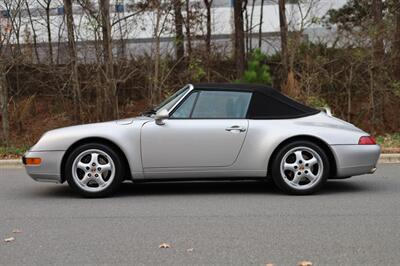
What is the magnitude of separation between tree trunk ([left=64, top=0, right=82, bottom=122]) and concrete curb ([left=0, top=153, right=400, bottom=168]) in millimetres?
5146

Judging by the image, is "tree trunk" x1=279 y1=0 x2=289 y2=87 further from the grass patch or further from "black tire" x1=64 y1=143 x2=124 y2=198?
"black tire" x1=64 y1=143 x2=124 y2=198

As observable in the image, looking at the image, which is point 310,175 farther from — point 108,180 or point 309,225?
point 108,180

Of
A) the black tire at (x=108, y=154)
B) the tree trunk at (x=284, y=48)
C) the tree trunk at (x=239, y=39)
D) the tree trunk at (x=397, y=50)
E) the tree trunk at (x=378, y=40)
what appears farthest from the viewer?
the tree trunk at (x=239, y=39)

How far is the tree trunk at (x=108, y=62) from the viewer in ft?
47.9

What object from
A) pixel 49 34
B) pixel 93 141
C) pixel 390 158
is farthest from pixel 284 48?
pixel 93 141

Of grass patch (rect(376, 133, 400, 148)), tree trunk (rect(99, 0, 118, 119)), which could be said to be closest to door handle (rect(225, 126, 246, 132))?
grass patch (rect(376, 133, 400, 148))

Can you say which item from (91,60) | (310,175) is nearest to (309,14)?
(91,60)

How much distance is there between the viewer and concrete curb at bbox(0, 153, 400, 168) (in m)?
10.7

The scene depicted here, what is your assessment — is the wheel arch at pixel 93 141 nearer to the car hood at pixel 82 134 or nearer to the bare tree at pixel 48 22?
the car hood at pixel 82 134

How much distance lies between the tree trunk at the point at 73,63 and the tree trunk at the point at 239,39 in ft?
16.3

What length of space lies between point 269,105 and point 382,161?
4373 millimetres

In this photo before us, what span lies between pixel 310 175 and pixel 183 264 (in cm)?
297

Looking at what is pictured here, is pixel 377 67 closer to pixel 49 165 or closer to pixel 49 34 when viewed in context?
pixel 49 34

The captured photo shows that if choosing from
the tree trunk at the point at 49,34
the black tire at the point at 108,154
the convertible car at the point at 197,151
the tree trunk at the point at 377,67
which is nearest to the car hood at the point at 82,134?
the convertible car at the point at 197,151
